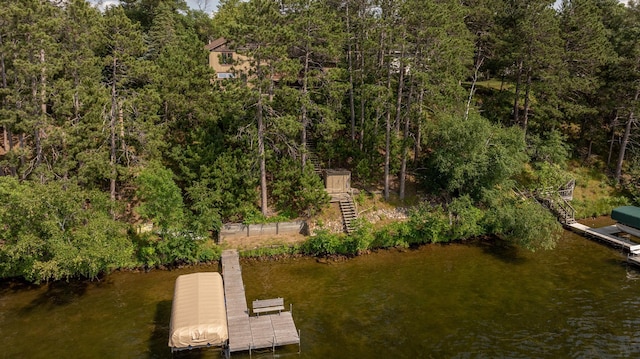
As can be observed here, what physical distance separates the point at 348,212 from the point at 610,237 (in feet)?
72.9

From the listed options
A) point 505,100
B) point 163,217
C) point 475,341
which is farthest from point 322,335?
point 505,100

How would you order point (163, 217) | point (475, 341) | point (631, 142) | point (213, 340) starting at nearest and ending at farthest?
point (213, 340) < point (475, 341) < point (163, 217) < point (631, 142)

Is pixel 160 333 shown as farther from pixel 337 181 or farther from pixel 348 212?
pixel 337 181

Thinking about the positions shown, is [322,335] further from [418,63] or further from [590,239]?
[590,239]

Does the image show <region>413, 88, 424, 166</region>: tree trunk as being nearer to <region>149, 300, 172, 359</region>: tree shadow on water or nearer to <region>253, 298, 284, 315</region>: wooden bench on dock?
<region>253, 298, 284, 315</region>: wooden bench on dock

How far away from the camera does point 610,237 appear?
35.8 metres

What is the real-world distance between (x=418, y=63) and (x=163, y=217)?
79.9 feet

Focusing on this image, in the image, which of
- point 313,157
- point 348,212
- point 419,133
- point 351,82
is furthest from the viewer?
point 313,157

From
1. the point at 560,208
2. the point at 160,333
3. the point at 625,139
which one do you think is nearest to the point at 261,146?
the point at 160,333

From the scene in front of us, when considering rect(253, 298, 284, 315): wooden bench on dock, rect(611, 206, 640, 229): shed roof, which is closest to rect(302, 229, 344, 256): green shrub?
rect(253, 298, 284, 315): wooden bench on dock

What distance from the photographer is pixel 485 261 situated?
107ft

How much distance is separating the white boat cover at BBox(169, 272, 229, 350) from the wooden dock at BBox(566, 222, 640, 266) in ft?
100.0

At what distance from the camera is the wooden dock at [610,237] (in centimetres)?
3244

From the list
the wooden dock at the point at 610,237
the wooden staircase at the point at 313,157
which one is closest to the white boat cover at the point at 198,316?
the wooden staircase at the point at 313,157
